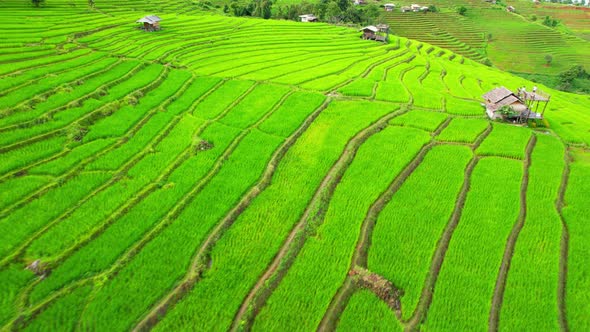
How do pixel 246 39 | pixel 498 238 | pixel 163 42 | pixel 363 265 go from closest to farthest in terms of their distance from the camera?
pixel 363 265
pixel 498 238
pixel 163 42
pixel 246 39

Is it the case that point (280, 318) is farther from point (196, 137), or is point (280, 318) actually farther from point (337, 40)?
point (337, 40)

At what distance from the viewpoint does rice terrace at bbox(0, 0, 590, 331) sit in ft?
35.4

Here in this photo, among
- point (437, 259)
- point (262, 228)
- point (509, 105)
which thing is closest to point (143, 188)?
point (262, 228)

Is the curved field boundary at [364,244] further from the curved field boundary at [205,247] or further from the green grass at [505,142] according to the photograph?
the curved field boundary at [205,247]

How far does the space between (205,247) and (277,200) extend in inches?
154

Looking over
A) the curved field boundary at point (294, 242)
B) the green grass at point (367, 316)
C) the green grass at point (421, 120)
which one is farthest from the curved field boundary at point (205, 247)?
the green grass at point (421, 120)

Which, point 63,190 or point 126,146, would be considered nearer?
point 63,190

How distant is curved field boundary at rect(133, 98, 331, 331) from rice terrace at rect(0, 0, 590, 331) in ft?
0.22

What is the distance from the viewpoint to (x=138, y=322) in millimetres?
Result: 9961

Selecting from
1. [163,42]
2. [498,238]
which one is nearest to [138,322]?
[498,238]

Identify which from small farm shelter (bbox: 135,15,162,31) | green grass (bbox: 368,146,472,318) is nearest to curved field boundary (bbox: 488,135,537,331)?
green grass (bbox: 368,146,472,318)

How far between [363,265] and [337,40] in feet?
125

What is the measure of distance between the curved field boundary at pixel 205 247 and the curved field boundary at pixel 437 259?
737 cm

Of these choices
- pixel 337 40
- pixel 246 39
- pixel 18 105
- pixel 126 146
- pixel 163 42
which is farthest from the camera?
pixel 337 40
